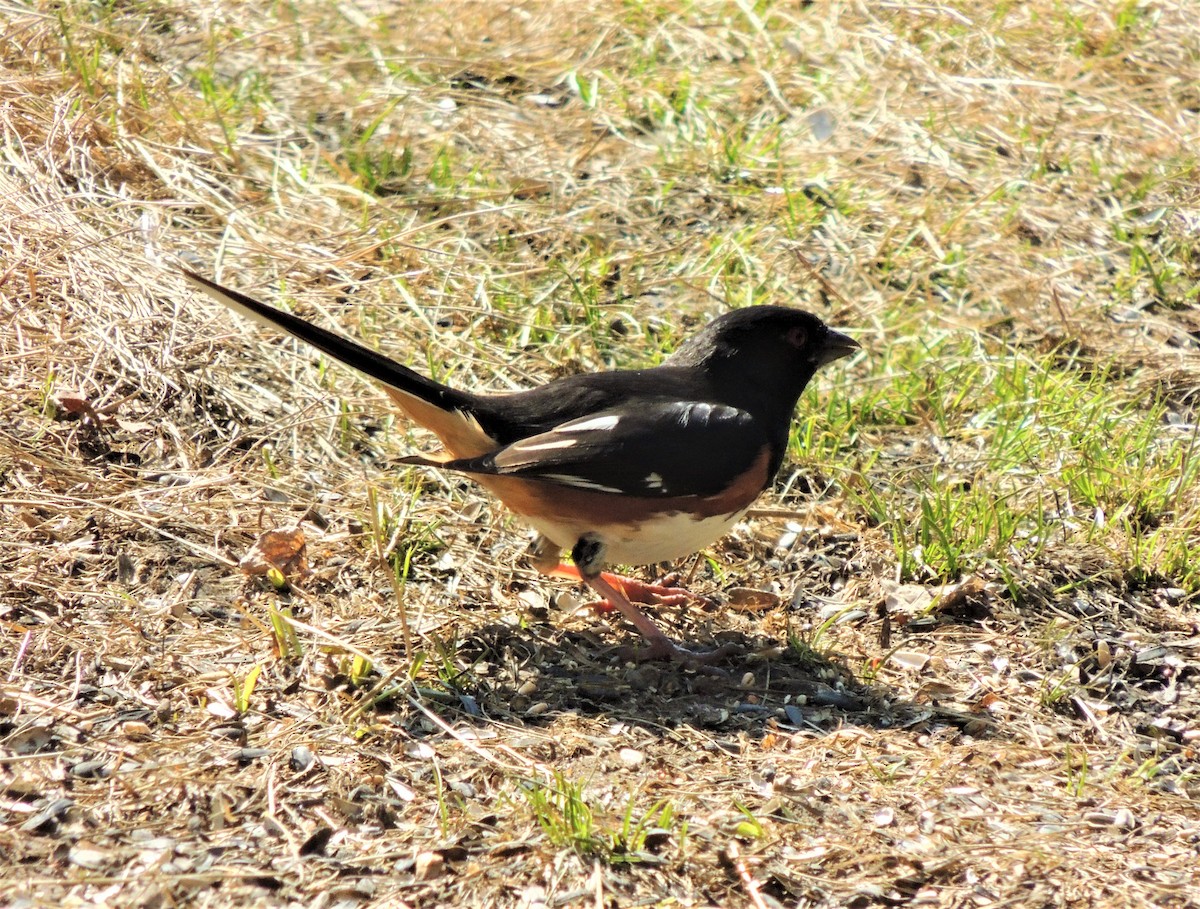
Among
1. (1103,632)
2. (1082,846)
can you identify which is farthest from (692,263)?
(1082,846)

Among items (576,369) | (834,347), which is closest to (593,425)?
(834,347)

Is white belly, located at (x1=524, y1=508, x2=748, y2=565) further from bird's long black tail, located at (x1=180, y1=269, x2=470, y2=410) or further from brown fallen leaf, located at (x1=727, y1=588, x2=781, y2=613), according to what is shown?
bird's long black tail, located at (x1=180, y1=269, x2=470, y2=410)

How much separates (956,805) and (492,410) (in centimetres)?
158

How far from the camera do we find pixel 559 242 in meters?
5.25

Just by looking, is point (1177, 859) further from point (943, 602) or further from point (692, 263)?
point (692, 263)

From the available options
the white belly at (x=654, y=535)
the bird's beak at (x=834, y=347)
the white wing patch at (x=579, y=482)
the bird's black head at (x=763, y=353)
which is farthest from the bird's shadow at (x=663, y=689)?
the bird's beak at (x=834, y=347)

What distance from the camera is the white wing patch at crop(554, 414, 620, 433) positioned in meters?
3.64

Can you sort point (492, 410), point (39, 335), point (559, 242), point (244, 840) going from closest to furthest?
point (244, 840) < point (492, 410) < point (39, 335) < point (559, 242)

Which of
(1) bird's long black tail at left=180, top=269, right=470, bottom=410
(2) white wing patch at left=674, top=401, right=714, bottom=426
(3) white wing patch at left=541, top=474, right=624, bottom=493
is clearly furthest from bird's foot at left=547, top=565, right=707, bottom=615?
(1) bird's long black tail at left=180, top=269, right=470, bottom=410

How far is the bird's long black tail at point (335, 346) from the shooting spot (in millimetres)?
3381

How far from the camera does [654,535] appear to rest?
11.9 feet

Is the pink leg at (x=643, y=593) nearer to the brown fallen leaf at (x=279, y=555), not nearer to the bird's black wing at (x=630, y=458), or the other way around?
the bird's black wing at (x=630, y=458)

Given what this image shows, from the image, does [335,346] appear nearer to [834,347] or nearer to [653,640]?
[653,640]

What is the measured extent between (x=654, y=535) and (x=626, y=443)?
26 cm
